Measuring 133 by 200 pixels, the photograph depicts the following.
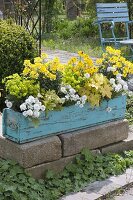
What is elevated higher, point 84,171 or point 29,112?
point 29,112

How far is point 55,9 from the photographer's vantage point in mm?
14320

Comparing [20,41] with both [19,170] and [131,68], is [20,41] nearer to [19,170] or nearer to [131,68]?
[131,68]

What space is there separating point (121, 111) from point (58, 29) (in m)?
9.97

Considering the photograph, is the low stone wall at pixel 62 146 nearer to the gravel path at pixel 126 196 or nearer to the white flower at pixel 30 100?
the white flower at pixel 30 100

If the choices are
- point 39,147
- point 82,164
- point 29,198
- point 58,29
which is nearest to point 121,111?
point 82,164

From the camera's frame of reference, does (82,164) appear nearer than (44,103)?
No

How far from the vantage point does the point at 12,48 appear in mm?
4961

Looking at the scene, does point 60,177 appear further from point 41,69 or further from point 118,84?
point 118,84

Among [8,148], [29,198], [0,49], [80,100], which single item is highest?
[0,49]

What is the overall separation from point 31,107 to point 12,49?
158 centimetres

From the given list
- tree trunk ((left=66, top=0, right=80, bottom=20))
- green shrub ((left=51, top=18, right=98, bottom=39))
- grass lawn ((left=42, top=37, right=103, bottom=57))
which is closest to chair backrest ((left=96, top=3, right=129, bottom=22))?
grass lawn ((left=42, top=37, right=103, bottom=57))

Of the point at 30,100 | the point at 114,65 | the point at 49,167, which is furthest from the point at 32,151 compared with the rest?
the point at 114,65

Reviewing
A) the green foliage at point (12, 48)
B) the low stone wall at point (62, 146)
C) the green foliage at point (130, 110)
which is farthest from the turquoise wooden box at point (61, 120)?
the green foliage at point (12, 48)

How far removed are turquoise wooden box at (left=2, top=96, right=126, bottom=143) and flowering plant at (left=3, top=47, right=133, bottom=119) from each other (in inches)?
3.1
